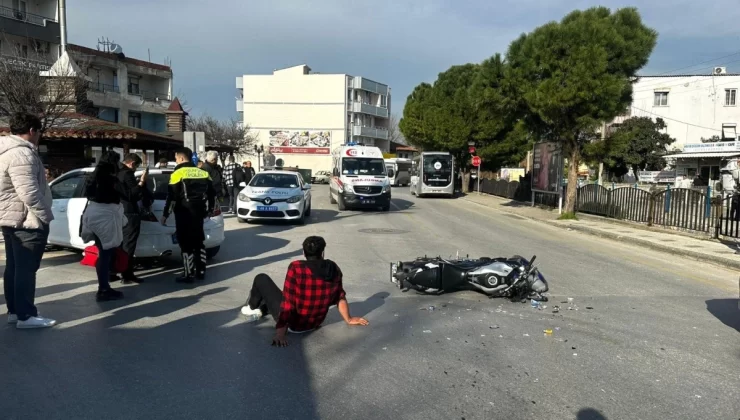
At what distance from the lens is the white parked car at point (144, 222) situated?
325 inches

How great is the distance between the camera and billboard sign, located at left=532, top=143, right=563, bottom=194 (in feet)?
72.4

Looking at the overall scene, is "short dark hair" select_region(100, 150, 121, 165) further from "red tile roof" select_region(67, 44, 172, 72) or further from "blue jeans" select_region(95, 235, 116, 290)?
"red tile roof" select_region(67, 44, 172, 72)

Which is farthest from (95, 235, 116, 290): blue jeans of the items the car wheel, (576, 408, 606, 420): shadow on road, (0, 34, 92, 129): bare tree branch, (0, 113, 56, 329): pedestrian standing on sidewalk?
(0, 34, 92, 129): bare tree branch

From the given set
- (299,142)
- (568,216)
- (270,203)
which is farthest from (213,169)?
(299,142)

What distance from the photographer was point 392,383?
437 cm

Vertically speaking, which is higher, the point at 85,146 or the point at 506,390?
the point at 85,146

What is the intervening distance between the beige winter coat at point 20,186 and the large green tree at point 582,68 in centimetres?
1707

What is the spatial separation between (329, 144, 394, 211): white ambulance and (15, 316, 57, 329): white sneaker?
16.1 meters

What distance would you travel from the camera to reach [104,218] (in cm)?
655

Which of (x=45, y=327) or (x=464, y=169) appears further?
(x=464, y=169)

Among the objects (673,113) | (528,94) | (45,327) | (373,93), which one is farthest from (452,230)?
(373,93)

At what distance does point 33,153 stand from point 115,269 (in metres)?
2.56

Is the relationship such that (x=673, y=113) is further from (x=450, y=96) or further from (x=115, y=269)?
(x=115, y=269)

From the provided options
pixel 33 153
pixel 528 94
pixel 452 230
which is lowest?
pixel 452 230
